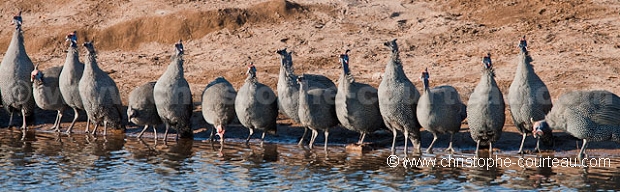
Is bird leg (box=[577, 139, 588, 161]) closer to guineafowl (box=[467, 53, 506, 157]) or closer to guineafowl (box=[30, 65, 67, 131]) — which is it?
guineafowl (box=[467, 53, 506, 157])

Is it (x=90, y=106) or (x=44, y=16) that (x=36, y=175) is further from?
(x=44, y=16)

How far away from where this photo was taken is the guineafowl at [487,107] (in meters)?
15.9

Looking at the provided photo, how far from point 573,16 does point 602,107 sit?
235 inches

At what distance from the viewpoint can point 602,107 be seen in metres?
15.3

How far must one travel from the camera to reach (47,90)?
19.0m

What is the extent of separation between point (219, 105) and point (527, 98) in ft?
15.3

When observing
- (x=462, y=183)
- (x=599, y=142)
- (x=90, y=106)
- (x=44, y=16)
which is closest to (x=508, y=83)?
(x=599, y=142)

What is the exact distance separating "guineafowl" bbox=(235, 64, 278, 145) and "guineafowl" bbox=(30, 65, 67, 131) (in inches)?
139

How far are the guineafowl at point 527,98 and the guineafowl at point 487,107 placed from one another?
21cm

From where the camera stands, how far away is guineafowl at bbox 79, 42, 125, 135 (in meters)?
18.3

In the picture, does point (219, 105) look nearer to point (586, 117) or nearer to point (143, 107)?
point (143, 107)

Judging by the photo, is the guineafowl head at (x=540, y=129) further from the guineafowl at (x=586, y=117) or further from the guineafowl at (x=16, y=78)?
the guineafowl at (x=16, y=78)

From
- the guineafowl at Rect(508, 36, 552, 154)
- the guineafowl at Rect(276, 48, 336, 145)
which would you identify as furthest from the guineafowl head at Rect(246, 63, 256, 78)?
the guineafowl at Rect(508, 36, 552, 154)

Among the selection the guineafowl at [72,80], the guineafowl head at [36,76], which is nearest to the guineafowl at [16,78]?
the guineafowl head at [36,76]
